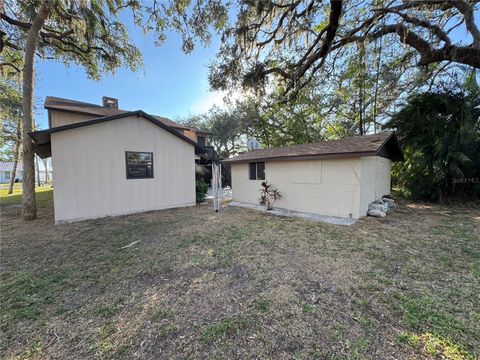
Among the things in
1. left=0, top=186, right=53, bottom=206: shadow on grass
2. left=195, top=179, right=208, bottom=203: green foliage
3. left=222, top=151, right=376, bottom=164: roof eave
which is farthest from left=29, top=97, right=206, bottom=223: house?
left=0, top=186, right=53, bottom=206: shadow on grass

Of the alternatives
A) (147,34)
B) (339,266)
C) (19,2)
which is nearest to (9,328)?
(339,266)

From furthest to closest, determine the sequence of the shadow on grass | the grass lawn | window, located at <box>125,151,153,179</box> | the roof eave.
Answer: the shadow on grass, window, located at <box>125,151,153,179</box>, the roof eave, the grass lawn

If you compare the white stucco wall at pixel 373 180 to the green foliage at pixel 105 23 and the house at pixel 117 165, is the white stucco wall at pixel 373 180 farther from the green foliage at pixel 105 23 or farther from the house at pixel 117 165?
the green foliage at pixel 105 23

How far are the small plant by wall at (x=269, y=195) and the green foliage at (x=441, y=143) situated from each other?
6.33m

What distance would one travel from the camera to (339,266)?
3.50 m

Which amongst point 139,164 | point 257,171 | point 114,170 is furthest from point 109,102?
point 257,171

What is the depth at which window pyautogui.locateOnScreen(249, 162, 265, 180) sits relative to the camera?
950cm

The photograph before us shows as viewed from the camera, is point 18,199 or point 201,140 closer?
point 18,199

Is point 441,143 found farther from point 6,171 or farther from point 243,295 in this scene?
point 6,171

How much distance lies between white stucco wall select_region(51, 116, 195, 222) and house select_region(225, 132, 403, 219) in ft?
11.3

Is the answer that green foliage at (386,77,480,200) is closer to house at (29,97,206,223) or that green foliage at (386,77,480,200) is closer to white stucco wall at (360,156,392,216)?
white stucco wall at (360,156,392,216)

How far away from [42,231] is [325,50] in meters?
10.7

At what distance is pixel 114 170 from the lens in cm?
757

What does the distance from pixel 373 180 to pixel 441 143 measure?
3.50m
